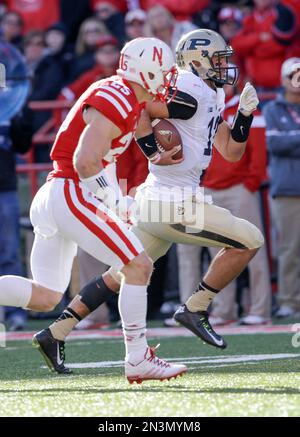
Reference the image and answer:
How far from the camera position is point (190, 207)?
6.21m

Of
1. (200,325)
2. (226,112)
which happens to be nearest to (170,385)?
(200,325)

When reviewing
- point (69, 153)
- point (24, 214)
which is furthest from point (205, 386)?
point (24, 214)

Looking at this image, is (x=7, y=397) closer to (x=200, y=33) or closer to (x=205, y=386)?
(x=205, y=386)

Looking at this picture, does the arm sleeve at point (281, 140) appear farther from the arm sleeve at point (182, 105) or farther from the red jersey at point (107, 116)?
the red jersey at point (107, 116)

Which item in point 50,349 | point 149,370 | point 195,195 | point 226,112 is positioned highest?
point 226,112

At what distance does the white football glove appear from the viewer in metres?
6.24

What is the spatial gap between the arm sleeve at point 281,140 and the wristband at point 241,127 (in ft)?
8.53

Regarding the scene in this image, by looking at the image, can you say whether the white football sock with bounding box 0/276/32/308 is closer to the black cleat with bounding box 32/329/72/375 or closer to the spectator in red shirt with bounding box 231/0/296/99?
the black cleat with bounding box 32/329/72/375

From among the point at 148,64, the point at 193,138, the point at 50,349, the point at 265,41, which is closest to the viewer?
the point at 148,64

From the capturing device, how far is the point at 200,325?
6258 millimetres

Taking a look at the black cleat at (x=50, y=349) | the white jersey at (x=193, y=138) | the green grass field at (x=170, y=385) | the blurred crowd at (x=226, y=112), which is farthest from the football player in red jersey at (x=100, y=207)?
the blurred crowd at (x=226, y=112)

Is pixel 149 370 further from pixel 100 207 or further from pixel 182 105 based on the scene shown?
pixel 182 105

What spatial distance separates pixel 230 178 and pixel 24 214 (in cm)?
221

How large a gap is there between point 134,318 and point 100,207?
1.81ft
